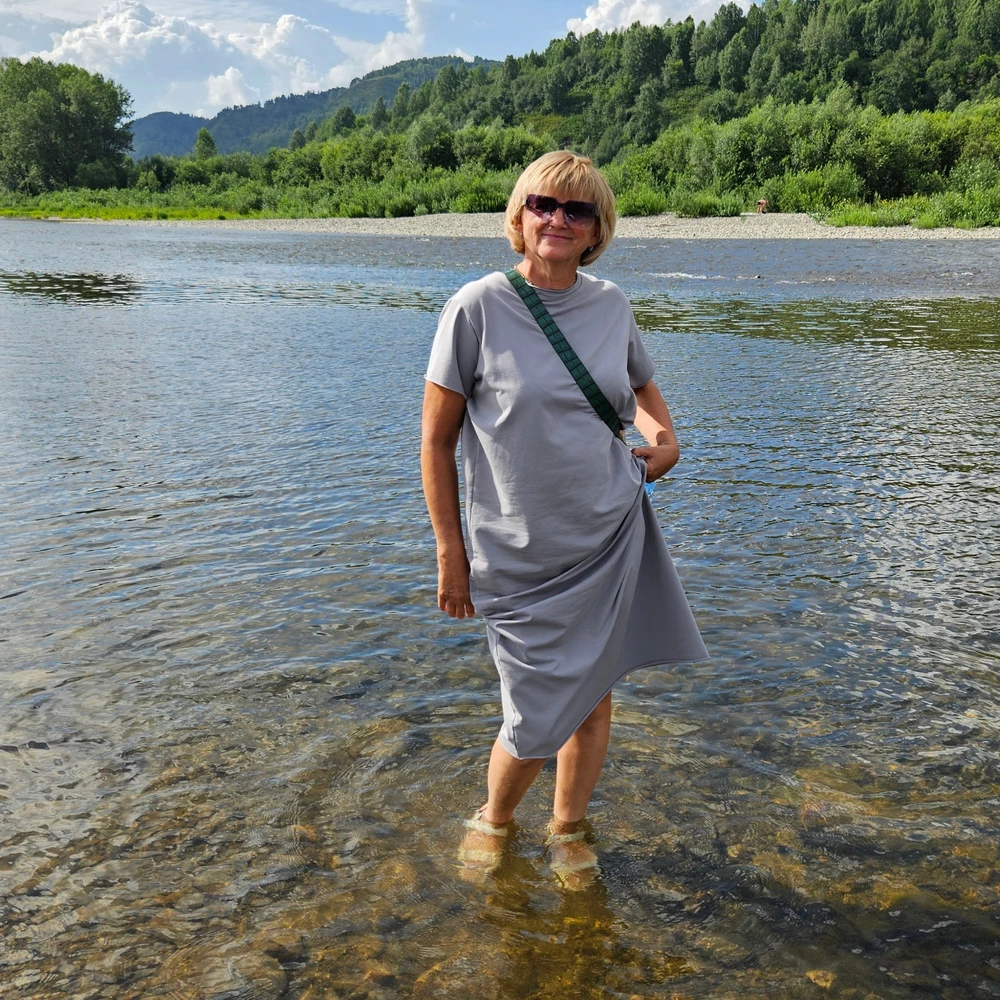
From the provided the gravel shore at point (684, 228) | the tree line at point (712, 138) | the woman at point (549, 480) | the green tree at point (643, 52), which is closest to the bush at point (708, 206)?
the tree line at point (712, 138)

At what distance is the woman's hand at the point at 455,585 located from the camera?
10.1ft

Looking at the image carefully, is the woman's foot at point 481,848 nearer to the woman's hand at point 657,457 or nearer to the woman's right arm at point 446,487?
the woman's right arm at point 446,487

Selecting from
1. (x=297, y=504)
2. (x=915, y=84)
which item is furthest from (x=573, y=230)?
(x=915, y=84)

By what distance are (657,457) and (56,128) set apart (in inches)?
5066

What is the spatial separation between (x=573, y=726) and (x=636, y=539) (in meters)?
0.63

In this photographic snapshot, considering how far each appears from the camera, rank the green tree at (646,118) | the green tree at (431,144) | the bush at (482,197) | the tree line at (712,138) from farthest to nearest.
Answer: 1. the green tree at (646,118)
2. the green tree at (431,144)
3. the bush at (482,197)
4. the tree line at (712,138)

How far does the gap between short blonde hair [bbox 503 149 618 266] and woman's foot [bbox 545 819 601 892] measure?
206cm

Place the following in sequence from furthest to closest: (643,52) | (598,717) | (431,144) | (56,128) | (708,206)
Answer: (643,52) → (56,128) → (431,144) → (708,206) → (598,717)

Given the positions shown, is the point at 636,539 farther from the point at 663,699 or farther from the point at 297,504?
the point at 297,504

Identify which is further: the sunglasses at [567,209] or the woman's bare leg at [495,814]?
the woman's bare leg at [495,814]

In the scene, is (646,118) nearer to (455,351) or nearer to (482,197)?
(482,197)

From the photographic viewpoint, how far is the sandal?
11.2 feet

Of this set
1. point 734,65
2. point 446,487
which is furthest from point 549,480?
point 734,65

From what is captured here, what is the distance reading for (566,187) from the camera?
2.87 metres
